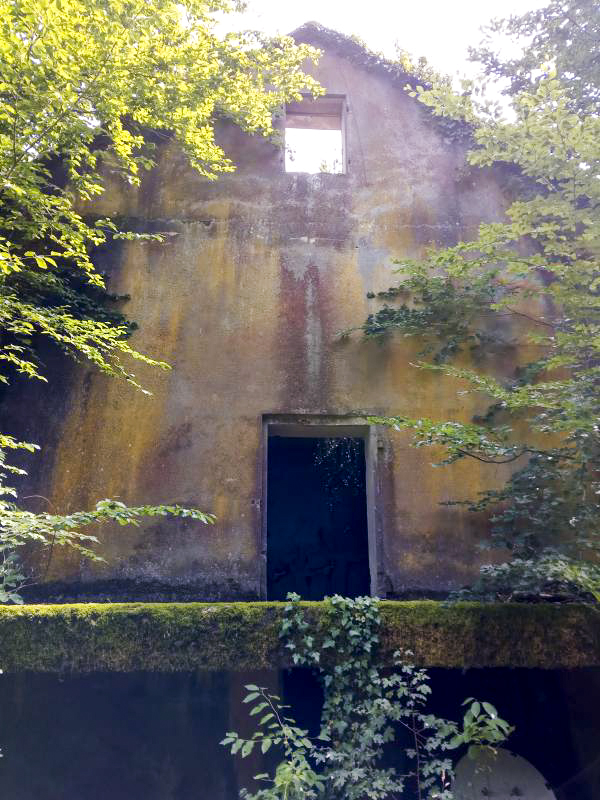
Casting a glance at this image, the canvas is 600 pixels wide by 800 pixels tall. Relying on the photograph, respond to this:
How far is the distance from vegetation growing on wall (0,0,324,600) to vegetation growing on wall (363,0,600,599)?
2.05 meters

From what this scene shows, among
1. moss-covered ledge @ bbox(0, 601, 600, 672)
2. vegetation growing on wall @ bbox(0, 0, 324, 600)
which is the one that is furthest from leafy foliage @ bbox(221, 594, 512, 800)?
vegetation growing on wall @ bbox(0, 0, 324, 600)

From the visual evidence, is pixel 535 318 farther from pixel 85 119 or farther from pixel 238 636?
pixel 85 119

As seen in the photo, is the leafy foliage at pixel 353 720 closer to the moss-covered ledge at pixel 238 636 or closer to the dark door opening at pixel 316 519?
the moss-covered ledge at pixel 238 636

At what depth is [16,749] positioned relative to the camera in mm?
4922

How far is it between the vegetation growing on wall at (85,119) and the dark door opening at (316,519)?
12.9 ft

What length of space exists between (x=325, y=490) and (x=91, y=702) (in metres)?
5.31

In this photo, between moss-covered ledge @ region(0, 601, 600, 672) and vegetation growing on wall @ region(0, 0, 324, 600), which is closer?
moss-covered ledge @ region(0, 601, 600, 672)

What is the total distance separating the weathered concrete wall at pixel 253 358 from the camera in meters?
5.67

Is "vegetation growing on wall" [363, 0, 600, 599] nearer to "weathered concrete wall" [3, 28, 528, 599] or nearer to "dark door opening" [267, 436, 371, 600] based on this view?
"weathered concrete wall" [3, 28, 528, 599]

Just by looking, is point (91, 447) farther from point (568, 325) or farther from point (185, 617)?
point (568, 325)

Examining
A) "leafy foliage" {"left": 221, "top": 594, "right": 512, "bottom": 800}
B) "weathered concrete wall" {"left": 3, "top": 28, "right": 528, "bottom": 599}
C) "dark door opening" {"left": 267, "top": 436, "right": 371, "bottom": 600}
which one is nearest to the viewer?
"leafy foliage" {"left": 221, "top": 594, "right": 512, "bottom": 800}

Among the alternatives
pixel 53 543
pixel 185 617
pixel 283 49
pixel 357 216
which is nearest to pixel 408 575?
pixel 185 617

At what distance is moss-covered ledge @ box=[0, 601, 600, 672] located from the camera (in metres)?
4.26

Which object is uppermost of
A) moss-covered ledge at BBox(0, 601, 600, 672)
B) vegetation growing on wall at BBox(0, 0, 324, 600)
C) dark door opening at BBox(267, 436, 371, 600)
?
vegetation growing on wall at BBox(0, 0, 324, 600)
